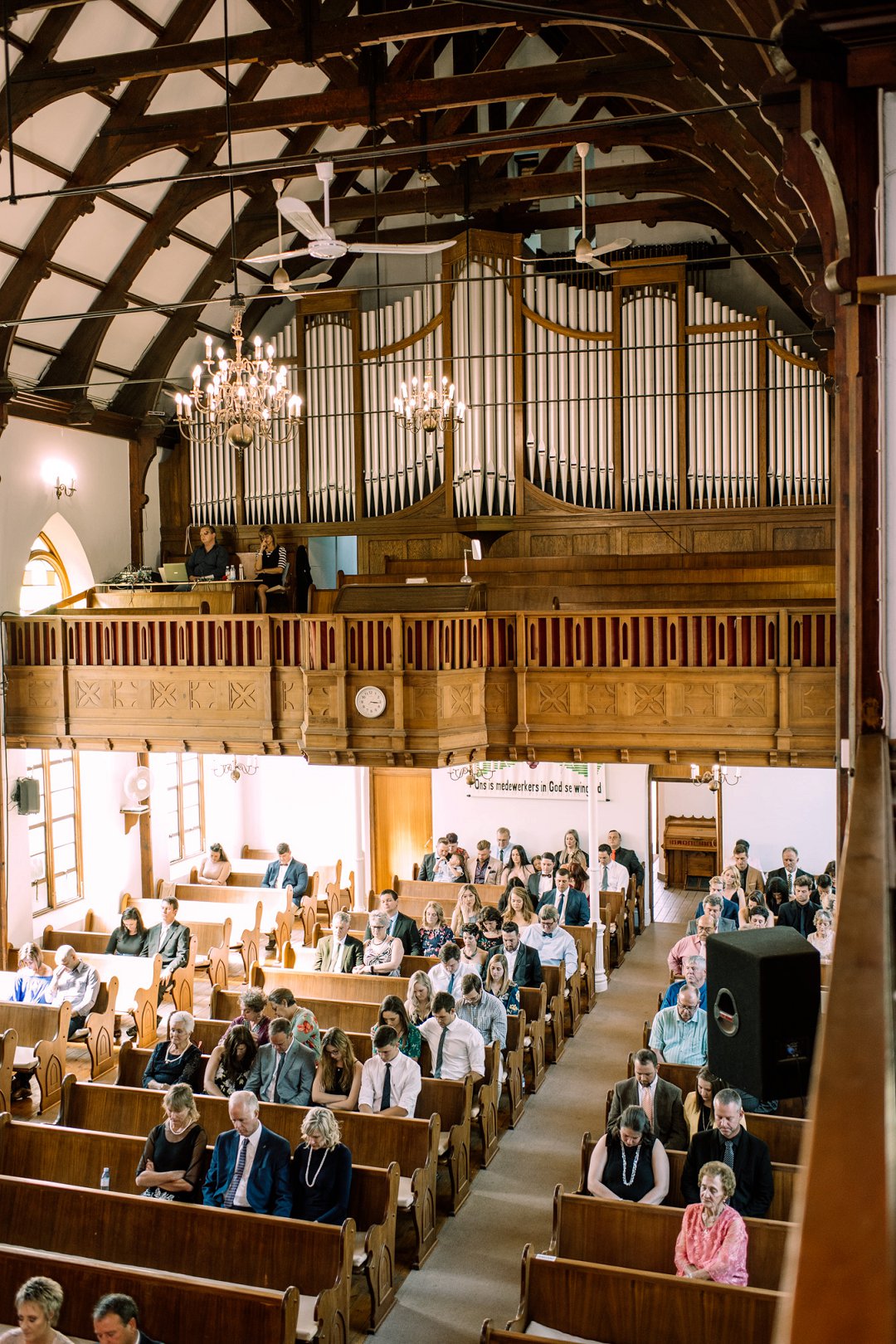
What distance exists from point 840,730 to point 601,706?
512 centimetres

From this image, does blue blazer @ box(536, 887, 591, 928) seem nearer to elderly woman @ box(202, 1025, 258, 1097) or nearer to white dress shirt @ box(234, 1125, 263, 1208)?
elderly woman @ box(202, 1025, 258, 1097)

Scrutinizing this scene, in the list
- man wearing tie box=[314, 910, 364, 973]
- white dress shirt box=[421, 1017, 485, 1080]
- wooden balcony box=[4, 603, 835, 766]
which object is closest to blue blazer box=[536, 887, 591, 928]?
wooden balcony box=[4, 603, 835, 766]

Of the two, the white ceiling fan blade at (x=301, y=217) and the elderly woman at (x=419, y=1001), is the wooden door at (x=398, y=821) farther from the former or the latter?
the white ceiling fan blade at (x=301, y=217)

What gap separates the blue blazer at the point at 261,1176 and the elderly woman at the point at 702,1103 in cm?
229

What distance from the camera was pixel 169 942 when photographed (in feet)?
37.4

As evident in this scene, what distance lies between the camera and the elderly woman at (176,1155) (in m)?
6.40

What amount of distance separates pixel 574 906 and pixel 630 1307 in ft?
24.4

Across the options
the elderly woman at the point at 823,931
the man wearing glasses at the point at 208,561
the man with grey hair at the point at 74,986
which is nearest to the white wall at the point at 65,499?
the man wearing glasses at the point at 208,561

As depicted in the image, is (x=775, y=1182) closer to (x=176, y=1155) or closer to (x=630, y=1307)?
(x=630, y=1307)

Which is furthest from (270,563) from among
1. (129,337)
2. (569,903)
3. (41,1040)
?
(41,1040)

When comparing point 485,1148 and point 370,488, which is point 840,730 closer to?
point 485,1148

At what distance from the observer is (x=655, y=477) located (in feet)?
44.0

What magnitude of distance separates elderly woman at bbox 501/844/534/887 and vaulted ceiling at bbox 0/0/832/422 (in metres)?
6.88

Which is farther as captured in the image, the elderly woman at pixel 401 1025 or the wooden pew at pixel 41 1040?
the wooden pew at pixel 41 1040
